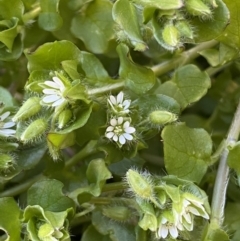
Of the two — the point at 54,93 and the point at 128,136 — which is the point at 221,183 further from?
the point at 54,93

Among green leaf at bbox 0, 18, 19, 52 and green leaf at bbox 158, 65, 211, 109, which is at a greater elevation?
green leaf at bbox 0, 18, 19, 52

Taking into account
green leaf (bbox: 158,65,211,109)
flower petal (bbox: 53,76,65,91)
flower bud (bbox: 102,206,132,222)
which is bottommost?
flower bud (bbox: 102,206,132,222)

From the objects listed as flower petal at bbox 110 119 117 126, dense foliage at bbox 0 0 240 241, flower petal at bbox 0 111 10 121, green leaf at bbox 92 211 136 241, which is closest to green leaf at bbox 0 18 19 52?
Answer: dense foliage at bbox 0 0 240 241

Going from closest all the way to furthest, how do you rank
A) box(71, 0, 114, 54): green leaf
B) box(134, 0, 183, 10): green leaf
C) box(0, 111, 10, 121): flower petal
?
box(134, 0, 183, 10): green leaf → box(0, 111, 10, 121): flower petal → box(71, 0, 114, 54): green leaf

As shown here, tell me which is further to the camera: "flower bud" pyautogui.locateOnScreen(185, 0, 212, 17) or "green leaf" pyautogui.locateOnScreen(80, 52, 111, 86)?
"green leaf" pyautogui.locateOnScreen(80, 52, 111, 86)

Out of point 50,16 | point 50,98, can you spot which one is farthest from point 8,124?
Answer: point 50,16

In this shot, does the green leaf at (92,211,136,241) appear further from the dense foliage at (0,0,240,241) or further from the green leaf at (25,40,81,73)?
the green leaf at (25,40,81,73)
